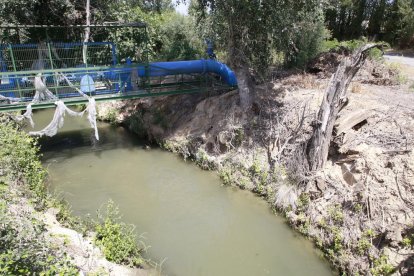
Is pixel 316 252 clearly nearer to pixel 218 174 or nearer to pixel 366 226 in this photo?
pixel 366 226

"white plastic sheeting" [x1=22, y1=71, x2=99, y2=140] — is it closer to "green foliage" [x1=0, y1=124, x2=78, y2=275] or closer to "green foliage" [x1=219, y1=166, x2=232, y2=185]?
"green foliage" [x1=0, y1=124, x2=78, y2=275]

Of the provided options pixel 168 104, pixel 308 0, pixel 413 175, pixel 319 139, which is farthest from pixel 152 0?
pixel 413 175

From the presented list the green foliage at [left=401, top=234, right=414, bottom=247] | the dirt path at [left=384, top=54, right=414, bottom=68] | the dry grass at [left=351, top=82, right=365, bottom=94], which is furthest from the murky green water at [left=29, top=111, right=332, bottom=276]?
the dirt path at [left=384, top=54, right=414, bottom=68]

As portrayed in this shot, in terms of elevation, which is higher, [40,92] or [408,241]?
[40,92]

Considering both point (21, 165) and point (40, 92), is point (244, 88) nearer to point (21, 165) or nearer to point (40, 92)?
point (40, 92)

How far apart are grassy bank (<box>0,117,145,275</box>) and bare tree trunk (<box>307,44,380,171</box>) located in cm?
453

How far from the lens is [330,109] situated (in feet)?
26.1

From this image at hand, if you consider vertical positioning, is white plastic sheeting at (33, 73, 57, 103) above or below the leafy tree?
below

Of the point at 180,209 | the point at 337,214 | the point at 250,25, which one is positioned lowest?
the point at 180,209

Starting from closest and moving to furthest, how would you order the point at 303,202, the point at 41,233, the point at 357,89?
the point at 41,233
the point at 303,202
the point at 357,89

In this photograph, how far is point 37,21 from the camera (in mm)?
15375

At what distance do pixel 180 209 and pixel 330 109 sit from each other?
170 inches

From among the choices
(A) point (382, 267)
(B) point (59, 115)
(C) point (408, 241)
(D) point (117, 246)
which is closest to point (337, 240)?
(A) point (382, 267)

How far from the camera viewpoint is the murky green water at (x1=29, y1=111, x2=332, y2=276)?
6.70 metres
